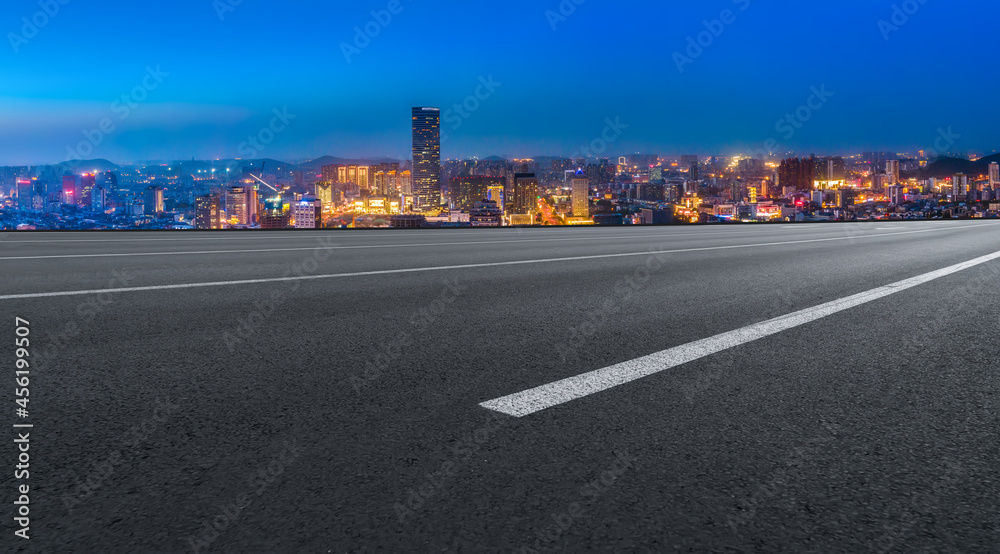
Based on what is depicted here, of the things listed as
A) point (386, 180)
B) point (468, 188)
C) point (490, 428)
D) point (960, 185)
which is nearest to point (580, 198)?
point (468, 188)

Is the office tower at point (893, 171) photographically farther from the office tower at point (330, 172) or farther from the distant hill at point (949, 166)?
the office tower at point (330, 172)

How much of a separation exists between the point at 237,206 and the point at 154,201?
3057mm

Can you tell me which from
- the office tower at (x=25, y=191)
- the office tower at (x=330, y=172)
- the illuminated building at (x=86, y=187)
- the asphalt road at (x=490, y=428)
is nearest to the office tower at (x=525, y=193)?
the illuminated building at (x=86, y=187)

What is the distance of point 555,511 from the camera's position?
7.14ft

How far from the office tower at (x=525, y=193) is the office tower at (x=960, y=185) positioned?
67.8 meters

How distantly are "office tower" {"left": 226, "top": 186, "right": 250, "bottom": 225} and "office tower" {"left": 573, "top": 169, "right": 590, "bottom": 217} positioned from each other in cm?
2075

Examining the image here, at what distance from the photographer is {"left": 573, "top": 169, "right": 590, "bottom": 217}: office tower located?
43281 mm

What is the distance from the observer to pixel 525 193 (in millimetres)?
50625

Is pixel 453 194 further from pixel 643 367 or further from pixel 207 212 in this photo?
pixel 643 367

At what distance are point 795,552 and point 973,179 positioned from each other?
11974cm

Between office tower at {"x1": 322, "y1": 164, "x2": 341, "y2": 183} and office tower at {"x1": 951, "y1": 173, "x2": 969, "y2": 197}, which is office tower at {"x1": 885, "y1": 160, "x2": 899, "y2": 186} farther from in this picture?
office tower at {"x1": 322, "y1": 164, "x2": 341, "y2": 183}

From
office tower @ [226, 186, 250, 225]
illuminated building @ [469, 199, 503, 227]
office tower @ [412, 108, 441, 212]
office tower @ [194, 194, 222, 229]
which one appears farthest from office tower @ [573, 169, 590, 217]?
office tower @ [412, 108, 441, 212]

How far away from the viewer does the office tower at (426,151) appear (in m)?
78.3

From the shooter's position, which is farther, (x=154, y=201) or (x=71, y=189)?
(x=71, y=189)
